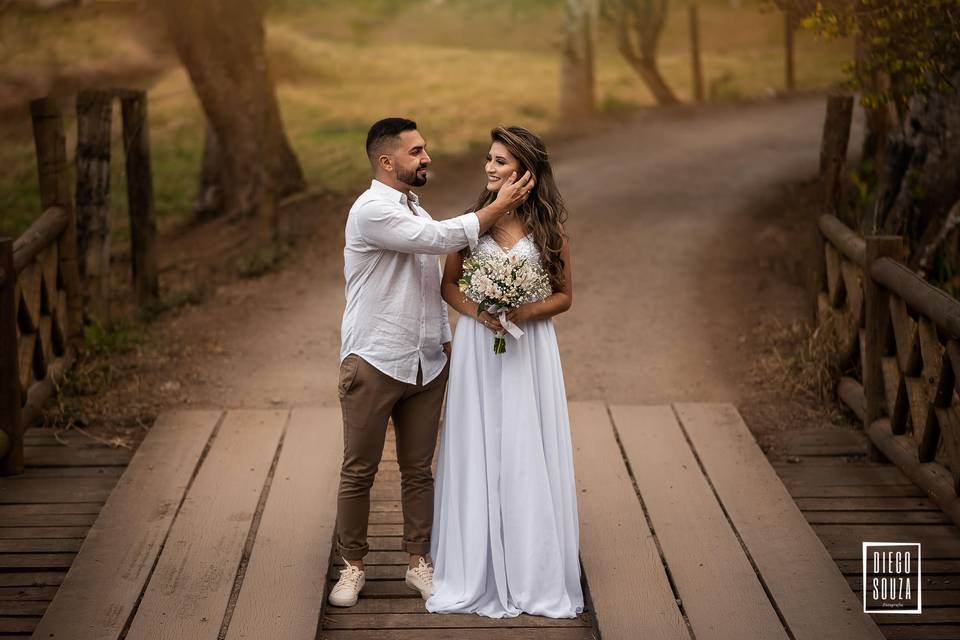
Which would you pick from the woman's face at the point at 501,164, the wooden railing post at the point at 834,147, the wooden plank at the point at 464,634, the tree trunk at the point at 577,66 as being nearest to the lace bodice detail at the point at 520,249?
the woman's face at the point at 501,164

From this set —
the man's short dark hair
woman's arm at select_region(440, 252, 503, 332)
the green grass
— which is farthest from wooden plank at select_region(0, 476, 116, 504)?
the green grass

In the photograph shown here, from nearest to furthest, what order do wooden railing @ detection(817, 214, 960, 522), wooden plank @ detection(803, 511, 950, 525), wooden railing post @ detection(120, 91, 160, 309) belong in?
wooden railing @ detection(817, 214, 960, 522) → wooden plank @ detection(803, 511, 950, 525) → wooden railing post @ detection(120, 91, 160, 309)

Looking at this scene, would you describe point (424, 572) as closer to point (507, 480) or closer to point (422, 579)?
point (422, 579)

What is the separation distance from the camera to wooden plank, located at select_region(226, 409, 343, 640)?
16.0 feet

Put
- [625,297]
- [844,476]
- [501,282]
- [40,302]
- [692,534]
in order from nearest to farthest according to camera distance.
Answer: [501,282] < [692,534] < [844,476] < [40,302] < [625,297]

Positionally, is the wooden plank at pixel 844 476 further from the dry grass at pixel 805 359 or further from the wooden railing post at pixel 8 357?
the wooden railing post at pixel 8 357

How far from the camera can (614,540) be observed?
5.58m

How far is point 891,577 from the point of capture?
532cm

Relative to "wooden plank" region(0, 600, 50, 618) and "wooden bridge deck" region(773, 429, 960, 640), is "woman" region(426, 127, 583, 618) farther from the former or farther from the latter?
"wooden plank" region(0, 600, 50, 618)

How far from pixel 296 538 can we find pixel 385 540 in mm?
431

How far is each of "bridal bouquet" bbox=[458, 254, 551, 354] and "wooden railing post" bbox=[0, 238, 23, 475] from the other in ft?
9.40

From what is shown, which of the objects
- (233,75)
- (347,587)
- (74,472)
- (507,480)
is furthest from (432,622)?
(233,75)

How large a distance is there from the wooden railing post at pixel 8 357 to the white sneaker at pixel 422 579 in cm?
257

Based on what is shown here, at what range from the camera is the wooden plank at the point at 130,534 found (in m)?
4.88
